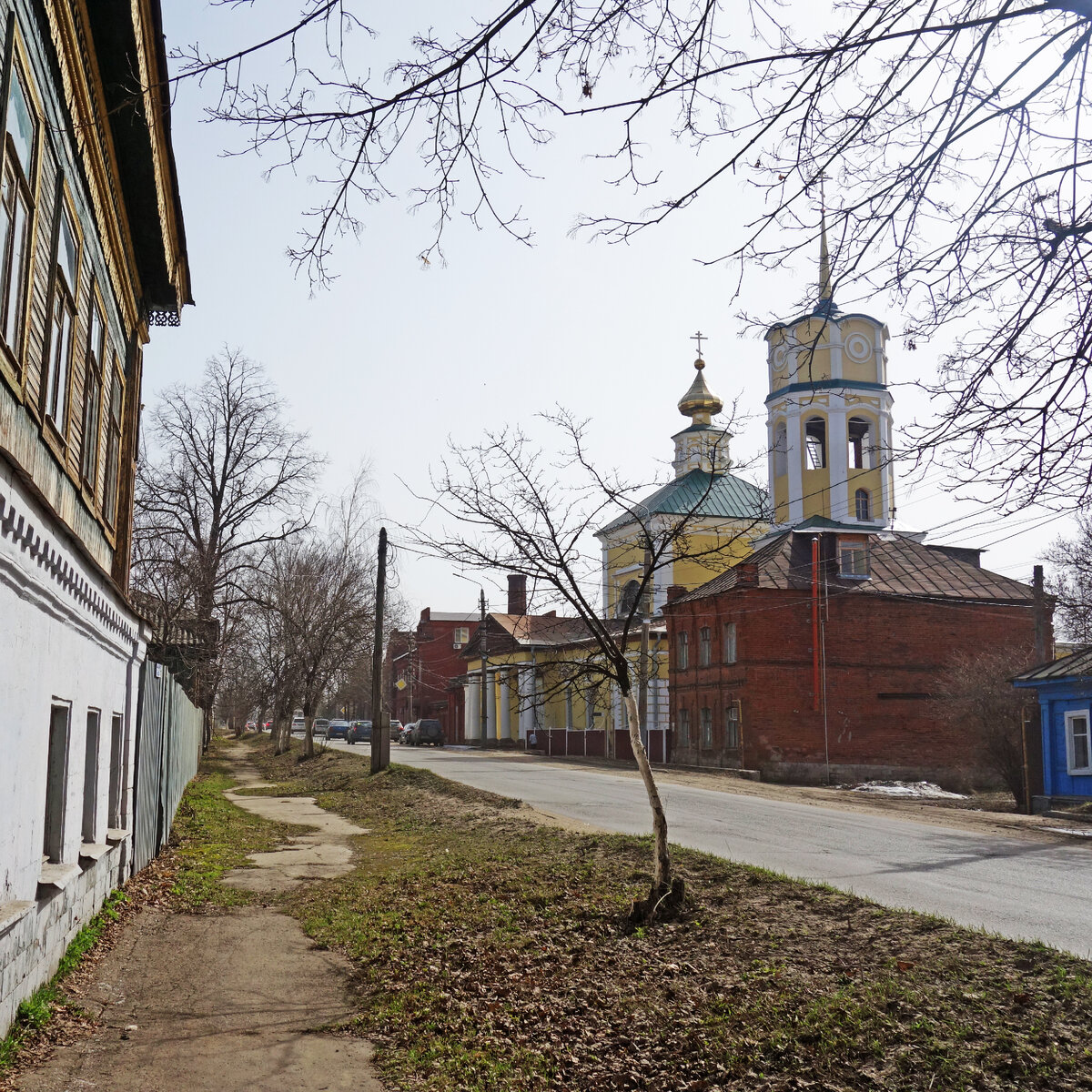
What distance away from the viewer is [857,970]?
7.08 metres

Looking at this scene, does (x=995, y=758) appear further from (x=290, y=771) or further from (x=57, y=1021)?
(x=57, y=1021)

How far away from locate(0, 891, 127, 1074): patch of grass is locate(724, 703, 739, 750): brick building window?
1284 inches

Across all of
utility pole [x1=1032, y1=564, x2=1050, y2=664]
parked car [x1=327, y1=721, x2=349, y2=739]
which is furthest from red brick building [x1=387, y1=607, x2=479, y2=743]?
utility pole [x1=1032, y1=564, x2=1050, y2=664]

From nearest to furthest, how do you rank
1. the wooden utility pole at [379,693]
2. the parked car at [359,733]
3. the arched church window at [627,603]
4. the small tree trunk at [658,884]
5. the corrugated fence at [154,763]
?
the small tree trunk at [658,884]
the arched church window at [627,603]
the corrugated fence at [154,763]
the wooden utility pole at [379,693]
the parked car at [359,733]

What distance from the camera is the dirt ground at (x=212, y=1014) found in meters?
6.09

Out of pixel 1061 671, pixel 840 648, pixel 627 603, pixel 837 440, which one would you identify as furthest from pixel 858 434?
pixel 627 603

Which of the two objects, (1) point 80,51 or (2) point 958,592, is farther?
(2) point 958,592

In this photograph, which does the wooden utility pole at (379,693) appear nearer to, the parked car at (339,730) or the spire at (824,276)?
the spire at (824,276)

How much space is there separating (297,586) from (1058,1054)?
130 feet

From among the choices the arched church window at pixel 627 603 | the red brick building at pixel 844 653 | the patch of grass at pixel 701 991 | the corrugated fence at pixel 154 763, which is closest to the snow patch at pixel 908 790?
the red brick building at pixel 844 653

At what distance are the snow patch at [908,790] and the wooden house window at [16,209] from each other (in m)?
28.4

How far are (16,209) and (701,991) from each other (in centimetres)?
618

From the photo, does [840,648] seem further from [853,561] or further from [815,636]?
[853,561]

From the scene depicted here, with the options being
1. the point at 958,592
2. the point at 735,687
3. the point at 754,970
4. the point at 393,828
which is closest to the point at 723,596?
the point at 735,687
